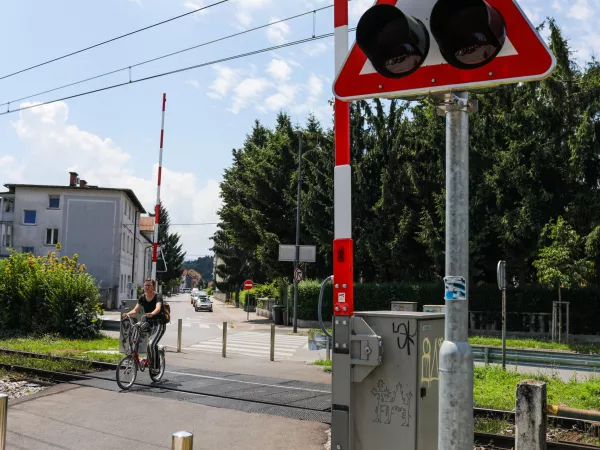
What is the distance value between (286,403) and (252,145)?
34867mm

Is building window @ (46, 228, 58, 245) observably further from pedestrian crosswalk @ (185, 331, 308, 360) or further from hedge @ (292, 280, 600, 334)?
pedestrian crosswalk @ (185, 331, 308, 360)

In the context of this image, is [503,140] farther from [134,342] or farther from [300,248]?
[134,342]

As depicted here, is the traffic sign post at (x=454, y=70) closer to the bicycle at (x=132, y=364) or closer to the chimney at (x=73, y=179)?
the bicycle at (x=132, y=364)

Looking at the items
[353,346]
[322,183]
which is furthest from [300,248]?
[353,346]

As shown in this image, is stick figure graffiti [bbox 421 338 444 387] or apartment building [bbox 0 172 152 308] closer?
stick figure graffiti [bbox 421 338 444 387]

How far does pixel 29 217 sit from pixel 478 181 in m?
40.5

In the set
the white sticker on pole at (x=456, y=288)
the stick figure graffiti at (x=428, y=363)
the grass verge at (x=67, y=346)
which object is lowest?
the grass verge at (x=67, y=346)

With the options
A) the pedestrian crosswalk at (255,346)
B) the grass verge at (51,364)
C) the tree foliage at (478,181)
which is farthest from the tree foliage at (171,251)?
the grass verge at (51,364)

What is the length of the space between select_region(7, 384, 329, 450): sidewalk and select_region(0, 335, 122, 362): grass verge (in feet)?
14.6

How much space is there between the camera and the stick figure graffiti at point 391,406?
13.8 feet

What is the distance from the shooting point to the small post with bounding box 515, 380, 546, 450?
18.8ft

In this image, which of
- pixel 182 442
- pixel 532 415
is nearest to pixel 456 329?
pixel 182 442

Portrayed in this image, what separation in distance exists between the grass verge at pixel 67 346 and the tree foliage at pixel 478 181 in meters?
14.6

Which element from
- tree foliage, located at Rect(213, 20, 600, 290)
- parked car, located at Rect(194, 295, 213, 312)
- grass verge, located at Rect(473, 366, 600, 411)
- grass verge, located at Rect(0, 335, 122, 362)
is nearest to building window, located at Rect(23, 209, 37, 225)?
parked car, located at Rect(194, 295, 213, 312)
